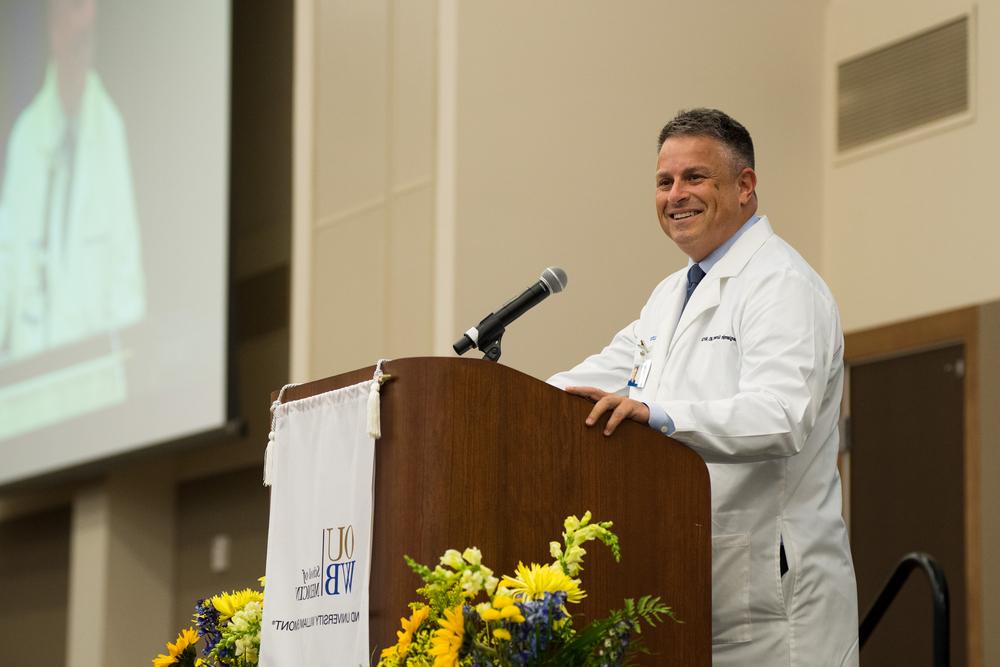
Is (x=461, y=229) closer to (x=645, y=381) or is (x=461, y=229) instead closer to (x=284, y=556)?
(x=645, y=381)

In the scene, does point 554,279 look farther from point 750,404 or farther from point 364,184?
point 364,184

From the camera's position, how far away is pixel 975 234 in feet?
18.5

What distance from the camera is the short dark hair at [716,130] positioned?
2.86 meters

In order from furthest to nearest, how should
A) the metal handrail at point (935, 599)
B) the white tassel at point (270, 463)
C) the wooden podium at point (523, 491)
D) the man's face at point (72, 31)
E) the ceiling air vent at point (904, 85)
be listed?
the man's face at point (72, 31) → the ceiling air vent at point (904, 85) → the metal handrail at point (935, 599) → the white tassel at point (270, 463) → the wooden podium at point (523, 491)

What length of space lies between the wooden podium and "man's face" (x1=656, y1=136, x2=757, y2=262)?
0.62 metres

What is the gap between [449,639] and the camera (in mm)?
1983

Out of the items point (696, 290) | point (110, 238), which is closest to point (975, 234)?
point (696, 290)

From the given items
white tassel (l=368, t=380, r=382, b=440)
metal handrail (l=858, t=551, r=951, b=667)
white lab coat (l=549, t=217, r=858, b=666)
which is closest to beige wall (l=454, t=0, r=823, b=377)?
metal handrail (l=858, t=551, r=951, b=667)

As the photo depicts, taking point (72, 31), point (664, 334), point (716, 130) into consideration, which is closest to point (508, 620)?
point (664, 334)

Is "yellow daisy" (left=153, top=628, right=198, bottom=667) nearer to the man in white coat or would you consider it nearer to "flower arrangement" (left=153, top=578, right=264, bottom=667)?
"flower arrangement" (left=153, top=578, right=264, bottom=667)

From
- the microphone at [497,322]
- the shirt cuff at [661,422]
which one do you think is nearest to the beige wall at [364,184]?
the microphone at [497,322]

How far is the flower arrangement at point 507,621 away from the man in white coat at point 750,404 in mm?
360

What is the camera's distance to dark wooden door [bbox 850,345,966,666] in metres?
5.68

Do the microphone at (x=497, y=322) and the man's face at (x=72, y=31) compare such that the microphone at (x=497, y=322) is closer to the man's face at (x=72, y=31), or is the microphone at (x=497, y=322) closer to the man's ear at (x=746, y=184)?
the man's ear at (x=746, y=184)
